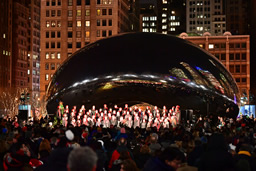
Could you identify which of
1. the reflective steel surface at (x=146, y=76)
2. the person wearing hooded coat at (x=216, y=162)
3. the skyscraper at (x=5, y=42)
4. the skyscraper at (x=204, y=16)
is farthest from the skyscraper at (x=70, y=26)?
the person wearing hooded coat at (x=216, y=162)

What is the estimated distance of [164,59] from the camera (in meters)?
34.0

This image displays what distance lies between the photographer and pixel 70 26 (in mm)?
103688

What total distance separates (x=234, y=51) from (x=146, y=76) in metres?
71.5

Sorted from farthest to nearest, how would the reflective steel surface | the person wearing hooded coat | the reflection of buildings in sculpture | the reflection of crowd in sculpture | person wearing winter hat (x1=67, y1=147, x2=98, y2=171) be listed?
the reflection of buildings in sculpture
the reflective steel surface
the reflection of crowd in sculpture
the person wearing hooded coat
person wearing winter hat (x1=67, y1=147, x2=98, y2=171)

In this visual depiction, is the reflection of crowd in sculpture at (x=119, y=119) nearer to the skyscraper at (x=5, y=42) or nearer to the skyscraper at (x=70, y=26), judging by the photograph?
the skyscraper at (x=70, y=26)

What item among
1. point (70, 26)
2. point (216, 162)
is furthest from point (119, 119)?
point (70, 26)

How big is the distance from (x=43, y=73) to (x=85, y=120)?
237 feet

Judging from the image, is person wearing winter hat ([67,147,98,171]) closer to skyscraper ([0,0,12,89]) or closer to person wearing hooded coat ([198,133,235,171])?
person wearing hooded coat ([198,133,235,171])

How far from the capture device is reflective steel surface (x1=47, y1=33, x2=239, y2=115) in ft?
109

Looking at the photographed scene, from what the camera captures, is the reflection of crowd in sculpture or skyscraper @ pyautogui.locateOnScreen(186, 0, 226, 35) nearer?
the reflection of crowd in sculpture

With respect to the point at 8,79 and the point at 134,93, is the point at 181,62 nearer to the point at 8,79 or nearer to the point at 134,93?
the point at 134,93

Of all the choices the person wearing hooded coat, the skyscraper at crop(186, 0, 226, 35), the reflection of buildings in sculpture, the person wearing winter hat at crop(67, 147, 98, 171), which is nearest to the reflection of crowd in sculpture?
the person wearing hooded coat

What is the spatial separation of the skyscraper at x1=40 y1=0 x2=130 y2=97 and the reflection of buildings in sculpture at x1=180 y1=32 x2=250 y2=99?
16865 millimetres

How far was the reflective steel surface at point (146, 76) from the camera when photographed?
109 ft
